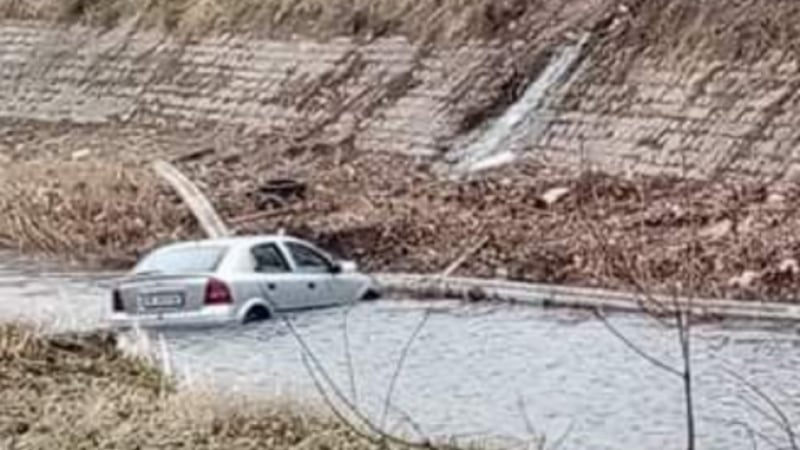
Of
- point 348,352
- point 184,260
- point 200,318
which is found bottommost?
point 348,352

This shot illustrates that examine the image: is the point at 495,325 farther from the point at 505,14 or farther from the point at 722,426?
the point at 505,14

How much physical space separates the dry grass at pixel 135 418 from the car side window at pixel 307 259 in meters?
12.8

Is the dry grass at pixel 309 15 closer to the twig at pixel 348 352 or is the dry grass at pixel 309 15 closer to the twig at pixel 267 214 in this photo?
the twig at pixel 267 214

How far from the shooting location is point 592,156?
3048 centimetres

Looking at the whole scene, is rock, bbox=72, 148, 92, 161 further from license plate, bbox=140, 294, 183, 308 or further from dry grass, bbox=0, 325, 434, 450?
dry grass, bbox=0, 325, 434, 450

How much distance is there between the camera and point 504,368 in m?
20.3

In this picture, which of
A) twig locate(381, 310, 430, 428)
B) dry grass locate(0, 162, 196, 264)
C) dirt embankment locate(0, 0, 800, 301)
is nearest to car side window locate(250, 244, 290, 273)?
twig locate(381, 310, 430, 428)

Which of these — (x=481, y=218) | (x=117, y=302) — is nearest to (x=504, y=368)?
(x=117, y=302)

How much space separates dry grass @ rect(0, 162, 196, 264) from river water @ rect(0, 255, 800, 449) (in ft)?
15.1

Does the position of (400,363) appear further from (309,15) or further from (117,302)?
(309,15)

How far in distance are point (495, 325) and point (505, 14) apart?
12.7m

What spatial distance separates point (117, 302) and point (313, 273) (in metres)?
3.03

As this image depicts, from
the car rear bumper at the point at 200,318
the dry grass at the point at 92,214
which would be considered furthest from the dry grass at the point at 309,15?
the car rear bumper at the point at 200,318

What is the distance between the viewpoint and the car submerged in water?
24094mm
